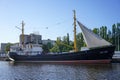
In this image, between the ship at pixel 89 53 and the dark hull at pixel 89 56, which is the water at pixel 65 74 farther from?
the ship at pixel 89 53

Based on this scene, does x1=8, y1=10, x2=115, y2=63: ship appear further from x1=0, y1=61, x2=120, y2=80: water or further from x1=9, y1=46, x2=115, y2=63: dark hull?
x1=0, y1=61, x2=120, y2=80: water

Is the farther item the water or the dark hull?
the dark hull

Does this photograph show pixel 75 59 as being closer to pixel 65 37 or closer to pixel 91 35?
pixel 91 35

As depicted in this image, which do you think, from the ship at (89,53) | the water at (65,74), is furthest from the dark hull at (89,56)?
the water at (65,74)

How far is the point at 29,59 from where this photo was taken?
76812 millimetres

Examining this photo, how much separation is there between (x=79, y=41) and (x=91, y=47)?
51.9 m

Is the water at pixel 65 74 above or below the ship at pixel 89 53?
below

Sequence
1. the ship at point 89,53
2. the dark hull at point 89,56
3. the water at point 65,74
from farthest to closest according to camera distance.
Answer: the ship at point 89,53
the dark hull at point 89,56
the water at point 65,74

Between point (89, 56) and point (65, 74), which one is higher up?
point (89, 56)

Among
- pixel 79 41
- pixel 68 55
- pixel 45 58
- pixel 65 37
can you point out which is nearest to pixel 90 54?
pixel 68 55

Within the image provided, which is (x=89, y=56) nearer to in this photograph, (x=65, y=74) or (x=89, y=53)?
(x=89, y=53)

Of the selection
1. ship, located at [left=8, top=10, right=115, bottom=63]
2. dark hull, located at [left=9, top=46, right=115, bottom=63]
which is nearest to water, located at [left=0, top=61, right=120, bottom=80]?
dark hull, located at [left=9, top=46, right=115, bottom=63]

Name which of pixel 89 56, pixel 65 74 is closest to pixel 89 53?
pixel 89 56

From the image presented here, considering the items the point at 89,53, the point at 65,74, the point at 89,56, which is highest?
the point at 89,53
